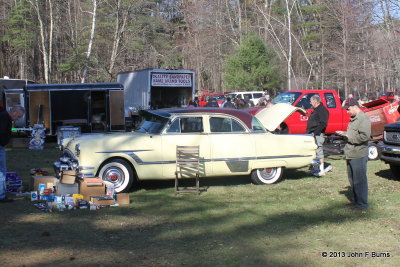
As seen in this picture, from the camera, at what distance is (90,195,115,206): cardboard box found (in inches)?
329

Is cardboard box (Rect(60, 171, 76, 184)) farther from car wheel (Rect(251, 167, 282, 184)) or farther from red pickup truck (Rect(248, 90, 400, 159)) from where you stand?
red pickup truck (Rect(248, 90, 400, 159))

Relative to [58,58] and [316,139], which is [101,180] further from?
[58,58]

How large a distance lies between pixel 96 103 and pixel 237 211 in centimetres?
1346

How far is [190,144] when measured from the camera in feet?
32.0

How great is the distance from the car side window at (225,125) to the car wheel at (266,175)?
3.22 ft

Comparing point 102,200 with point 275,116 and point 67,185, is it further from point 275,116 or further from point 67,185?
point 275,116

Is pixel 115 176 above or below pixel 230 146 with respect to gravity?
below

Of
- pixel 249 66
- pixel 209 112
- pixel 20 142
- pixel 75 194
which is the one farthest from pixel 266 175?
pixel 249 66

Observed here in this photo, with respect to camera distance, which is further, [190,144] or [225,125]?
[225,125]

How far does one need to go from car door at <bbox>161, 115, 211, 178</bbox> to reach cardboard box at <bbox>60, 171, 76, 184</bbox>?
1.83 m

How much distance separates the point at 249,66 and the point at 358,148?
3431 cm

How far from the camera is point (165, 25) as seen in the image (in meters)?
50.1

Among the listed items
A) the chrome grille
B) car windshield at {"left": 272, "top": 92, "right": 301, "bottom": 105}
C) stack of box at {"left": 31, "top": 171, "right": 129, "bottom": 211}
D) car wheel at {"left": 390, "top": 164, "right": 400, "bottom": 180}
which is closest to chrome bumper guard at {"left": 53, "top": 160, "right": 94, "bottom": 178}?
stack of box at {"left": 31, "top": 171, "right": 129, "bottom": 211}

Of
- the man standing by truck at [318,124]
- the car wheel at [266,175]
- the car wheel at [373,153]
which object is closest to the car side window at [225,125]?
the car wheel at [266,175]
